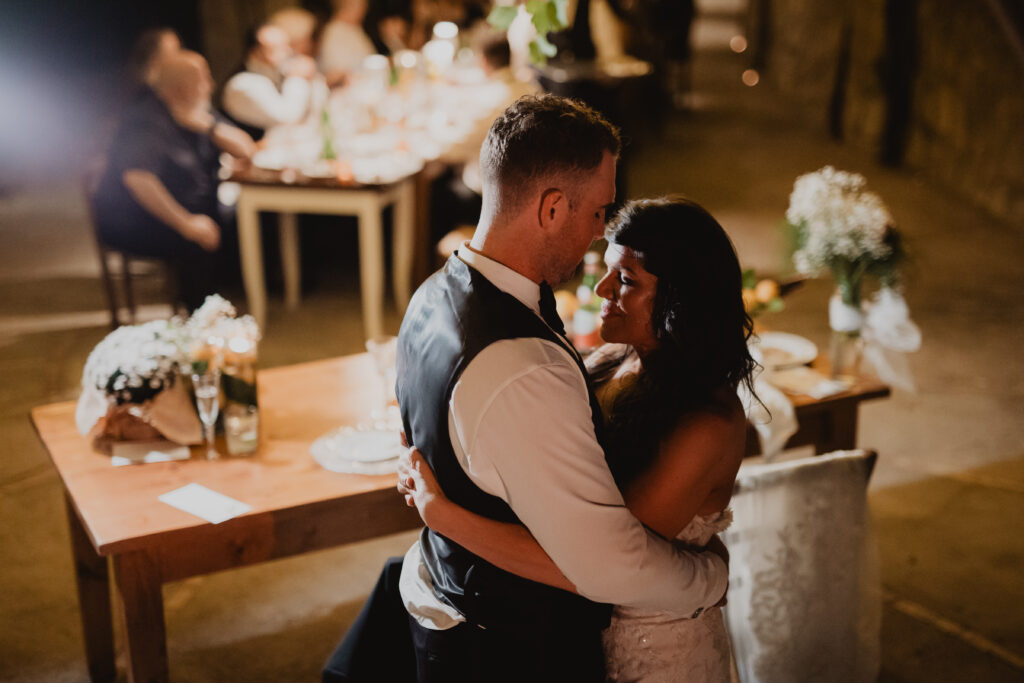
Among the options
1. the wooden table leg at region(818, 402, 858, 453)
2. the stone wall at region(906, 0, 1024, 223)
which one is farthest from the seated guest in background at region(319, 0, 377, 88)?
the wooden table leg at region(818, 402, 858, 453)

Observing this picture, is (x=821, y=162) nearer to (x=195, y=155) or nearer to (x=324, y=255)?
(x=324, y=255)

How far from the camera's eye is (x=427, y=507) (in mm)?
1662

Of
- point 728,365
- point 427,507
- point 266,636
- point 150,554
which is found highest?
point 728,365

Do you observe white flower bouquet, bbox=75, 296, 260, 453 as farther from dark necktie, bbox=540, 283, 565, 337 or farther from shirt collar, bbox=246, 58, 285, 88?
shirt collar, bbox=246, 58, 285, 88

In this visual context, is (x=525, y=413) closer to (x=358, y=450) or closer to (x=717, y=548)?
(x=717, y=548)

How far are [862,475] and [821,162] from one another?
22.1 feet

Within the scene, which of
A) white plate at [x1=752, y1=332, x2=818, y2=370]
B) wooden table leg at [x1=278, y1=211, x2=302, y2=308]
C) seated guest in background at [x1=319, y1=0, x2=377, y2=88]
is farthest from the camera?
seated guest in background at [x1=319, y1=0, x2=377, y2=88]

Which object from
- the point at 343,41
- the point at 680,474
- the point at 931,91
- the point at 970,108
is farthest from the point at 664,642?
the point at 931,91

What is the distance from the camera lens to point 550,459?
149 cm

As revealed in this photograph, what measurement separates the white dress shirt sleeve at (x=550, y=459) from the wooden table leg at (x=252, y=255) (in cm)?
381

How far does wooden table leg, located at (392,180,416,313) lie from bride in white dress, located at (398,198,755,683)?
3.63 m

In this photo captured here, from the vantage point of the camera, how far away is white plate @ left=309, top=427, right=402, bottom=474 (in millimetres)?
2346

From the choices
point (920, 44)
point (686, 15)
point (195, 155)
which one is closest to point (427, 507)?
point (195, 155)

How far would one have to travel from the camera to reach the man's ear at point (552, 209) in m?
1.55
